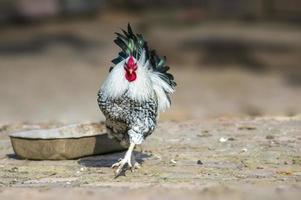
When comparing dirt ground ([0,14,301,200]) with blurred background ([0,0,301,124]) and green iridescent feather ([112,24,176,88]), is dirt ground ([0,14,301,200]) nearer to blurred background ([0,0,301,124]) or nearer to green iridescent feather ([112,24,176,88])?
blurred background ([0,0,301,124])

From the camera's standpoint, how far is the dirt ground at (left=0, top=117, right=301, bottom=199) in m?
5.84

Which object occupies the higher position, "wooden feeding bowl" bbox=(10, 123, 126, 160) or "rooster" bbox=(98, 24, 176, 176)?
"rooster" bbox=(98, 24, 176, 176)

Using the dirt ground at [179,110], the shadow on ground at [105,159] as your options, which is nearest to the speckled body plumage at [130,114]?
the dirt ground at [179,110]

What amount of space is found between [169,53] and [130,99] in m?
11.8

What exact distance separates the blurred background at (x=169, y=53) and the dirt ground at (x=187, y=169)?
309cm

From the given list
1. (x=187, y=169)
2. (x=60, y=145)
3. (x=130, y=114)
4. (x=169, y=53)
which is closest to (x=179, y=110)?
(x=169, y=53)

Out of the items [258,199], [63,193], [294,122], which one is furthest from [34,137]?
[294,122]

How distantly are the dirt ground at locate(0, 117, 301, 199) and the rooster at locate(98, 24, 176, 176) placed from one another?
325 mm

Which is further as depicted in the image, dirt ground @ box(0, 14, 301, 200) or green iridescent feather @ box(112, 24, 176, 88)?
green iridescent feather @ box(112, 24, 176, 88)

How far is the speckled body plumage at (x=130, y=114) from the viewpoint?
6.62 metres

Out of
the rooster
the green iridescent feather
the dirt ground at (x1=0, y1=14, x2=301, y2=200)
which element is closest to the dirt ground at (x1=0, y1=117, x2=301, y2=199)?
the dirt ground at (x1=0, y1=14, x2=301, y2=200)

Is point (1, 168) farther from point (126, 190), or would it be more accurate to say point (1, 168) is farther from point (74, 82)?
point (74, 82)

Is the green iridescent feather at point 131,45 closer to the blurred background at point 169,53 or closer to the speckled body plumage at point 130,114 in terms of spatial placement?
the speckled body plumage at point 130,114

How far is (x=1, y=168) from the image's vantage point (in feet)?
23.6
